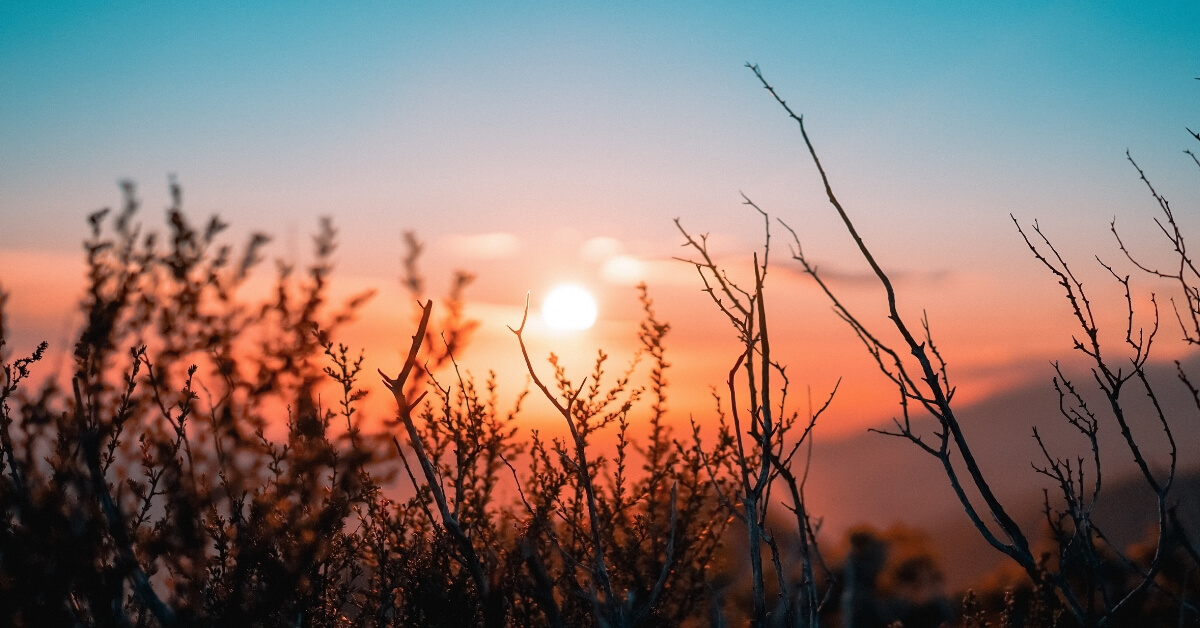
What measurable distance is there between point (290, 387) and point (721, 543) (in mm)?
3418

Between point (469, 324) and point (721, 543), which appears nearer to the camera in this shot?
point (469, 324)

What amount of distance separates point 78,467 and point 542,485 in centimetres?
300

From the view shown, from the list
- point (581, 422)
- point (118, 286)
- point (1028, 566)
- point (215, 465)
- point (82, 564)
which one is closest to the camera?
point (1028, 566)

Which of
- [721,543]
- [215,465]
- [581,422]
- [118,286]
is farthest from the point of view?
[721,543]

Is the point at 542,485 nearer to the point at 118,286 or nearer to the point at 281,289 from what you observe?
the point at 281,289

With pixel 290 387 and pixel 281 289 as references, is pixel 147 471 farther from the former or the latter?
pixel 281 289

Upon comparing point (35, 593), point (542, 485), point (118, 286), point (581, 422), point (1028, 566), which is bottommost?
point (1028, 566)

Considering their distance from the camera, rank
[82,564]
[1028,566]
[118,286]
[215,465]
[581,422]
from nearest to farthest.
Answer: [1028,566], [82,564], [118,286], [215,465], [581,422]

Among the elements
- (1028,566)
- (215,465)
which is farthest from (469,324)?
(1028,566)

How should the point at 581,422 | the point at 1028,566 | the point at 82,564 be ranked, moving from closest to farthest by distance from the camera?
the point at 1028,566 → the point at 82,564 → the point at 581,422

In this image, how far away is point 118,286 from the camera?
12.4ft

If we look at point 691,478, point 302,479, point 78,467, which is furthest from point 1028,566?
point 691,478

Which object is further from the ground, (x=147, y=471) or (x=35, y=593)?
(x=147, y=471)

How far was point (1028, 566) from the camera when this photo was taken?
7.46ft
